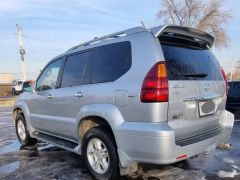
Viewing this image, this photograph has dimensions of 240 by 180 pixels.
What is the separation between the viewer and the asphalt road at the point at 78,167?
459cm

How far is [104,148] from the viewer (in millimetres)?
4371

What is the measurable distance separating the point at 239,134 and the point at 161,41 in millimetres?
4798

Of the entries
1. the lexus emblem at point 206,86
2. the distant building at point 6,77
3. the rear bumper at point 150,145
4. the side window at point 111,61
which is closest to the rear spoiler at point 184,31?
the side window at point 111,61

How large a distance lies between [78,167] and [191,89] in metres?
2.44

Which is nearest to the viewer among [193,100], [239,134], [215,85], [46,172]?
[193,100]

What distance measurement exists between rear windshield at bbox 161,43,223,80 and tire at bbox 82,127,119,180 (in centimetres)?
123

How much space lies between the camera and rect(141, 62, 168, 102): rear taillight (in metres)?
3.60

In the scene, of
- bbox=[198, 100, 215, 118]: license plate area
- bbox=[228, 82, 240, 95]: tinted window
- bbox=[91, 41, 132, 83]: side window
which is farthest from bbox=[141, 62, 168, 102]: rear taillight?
bbox=[228, 82, 240, 95]: tinted window

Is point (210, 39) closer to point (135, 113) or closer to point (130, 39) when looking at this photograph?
point (130, 39)

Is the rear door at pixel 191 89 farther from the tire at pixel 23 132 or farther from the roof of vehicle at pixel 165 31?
the tire at pixel 23 132

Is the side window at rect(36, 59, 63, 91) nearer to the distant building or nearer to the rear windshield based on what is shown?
the rear windshield

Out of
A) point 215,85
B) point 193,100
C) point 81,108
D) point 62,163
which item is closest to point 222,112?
point 215,85

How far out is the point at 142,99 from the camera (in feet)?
12.0

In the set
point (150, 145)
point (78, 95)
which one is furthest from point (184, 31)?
point (78, 95)
